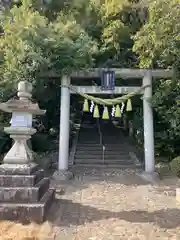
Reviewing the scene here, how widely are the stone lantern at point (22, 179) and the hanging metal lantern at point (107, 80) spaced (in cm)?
498

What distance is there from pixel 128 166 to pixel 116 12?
7.03 meters

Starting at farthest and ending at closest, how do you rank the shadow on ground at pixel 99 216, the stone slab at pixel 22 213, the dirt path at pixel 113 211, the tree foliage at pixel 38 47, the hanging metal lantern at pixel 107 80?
1. the hanging metal lantern at pixel 107 80
2. the tree foliage at pixel 38 47
3. the shadow on ground at pixel 99 216
4. the stone slab at pixel 22 213
5. the dirt path at pixel 113 211

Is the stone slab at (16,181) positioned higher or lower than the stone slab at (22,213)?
higher

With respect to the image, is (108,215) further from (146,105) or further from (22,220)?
(146,105)

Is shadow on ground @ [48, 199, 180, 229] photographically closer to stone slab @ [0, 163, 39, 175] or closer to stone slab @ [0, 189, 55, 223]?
stone slab @ [0, 189, 55, 223]

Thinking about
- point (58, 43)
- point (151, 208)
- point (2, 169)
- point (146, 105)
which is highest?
point (58, 43)

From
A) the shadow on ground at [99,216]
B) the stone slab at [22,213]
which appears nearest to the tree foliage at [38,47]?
the shadow on ground at [99,216]

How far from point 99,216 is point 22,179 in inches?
72.7

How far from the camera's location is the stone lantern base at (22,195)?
5.94 m

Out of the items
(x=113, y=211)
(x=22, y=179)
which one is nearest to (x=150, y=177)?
(x=113, y=211)

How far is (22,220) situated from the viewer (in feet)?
19.4

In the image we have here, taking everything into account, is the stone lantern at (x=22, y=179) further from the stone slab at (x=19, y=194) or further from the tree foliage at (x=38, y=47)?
the tree foliage at (x=38, y=47)

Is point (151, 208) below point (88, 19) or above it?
below


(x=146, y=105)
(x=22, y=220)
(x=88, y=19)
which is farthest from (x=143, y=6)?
(x=22, y=220)
